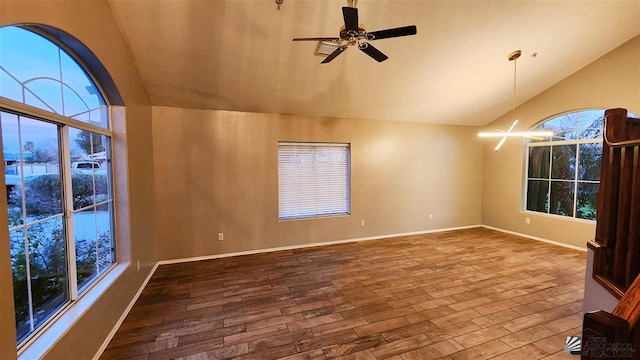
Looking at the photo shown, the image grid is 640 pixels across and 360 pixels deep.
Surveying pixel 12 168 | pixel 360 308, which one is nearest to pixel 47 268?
pixel 12 168

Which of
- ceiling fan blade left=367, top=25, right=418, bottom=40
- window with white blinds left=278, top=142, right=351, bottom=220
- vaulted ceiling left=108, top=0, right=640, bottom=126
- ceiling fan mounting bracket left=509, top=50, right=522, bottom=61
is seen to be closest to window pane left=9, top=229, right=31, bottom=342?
vaulted ceiling left=108, top=0, right=640, bottom=126

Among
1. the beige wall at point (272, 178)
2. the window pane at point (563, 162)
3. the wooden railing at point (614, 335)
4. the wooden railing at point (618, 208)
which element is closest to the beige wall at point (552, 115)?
the window pane at point (563, 162)

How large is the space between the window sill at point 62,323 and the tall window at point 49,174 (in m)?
0.05

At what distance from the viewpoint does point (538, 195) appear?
18.2ft

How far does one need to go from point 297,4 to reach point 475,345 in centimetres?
383

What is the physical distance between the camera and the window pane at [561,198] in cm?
504

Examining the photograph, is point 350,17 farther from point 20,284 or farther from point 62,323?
point 62,323

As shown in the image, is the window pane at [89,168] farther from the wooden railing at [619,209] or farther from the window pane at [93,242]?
the wooden railing at [619,209]

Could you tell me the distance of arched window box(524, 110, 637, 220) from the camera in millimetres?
4727

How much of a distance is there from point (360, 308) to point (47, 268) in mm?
2759

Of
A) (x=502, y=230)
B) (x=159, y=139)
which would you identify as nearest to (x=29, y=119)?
(x=159, y=139)

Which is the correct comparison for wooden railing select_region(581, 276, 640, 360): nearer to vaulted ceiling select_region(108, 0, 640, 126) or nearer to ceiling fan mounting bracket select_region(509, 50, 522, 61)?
vaulted ceiling select_region(108, 0, 640, 126)

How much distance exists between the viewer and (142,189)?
3436 mm

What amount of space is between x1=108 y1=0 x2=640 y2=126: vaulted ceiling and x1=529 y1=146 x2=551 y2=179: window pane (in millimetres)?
1297
